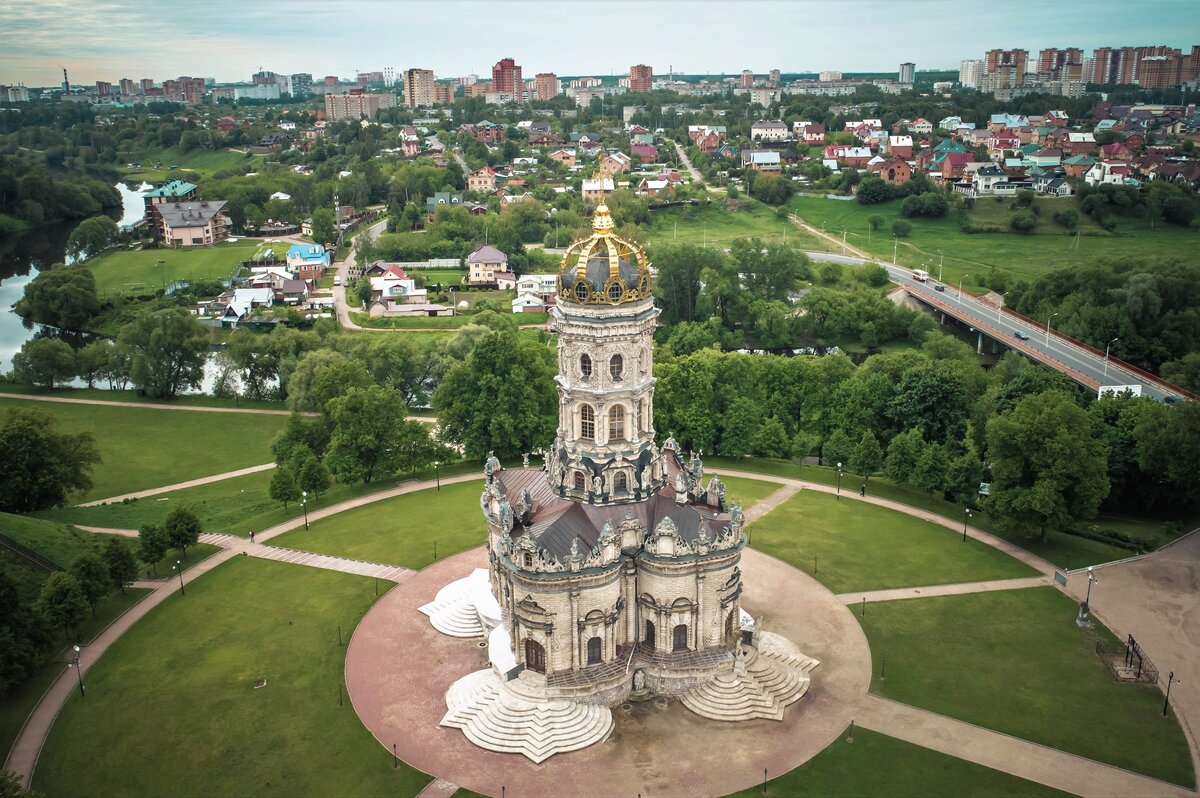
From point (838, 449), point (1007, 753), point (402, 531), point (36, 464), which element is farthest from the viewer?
point (838, 449)

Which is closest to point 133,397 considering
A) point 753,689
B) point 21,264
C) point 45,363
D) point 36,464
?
point 45,363

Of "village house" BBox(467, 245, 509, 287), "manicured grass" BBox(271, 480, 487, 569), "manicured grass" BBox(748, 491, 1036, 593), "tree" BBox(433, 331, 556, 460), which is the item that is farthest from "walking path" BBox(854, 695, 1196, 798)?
"village house" BBox(467, 245, 509, 287)

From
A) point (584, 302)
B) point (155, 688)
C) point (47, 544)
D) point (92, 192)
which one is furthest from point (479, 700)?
point (92, 192)

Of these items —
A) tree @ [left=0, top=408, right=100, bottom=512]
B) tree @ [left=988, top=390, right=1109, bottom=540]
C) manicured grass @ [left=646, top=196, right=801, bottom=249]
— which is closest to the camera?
tree @ [left=988, top=390, right=1109, bottom=540]

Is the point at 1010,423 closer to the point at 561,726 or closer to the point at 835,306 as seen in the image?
the point at 561,726

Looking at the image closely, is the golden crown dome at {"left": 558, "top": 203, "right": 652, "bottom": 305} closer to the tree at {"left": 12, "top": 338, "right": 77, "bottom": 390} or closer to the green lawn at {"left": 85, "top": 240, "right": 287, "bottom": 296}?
the tree at {"left": 12, "top": 338, "right": 77, "bottom": 390}

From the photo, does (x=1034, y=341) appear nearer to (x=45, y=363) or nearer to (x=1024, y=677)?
(x=1024, y=677)
